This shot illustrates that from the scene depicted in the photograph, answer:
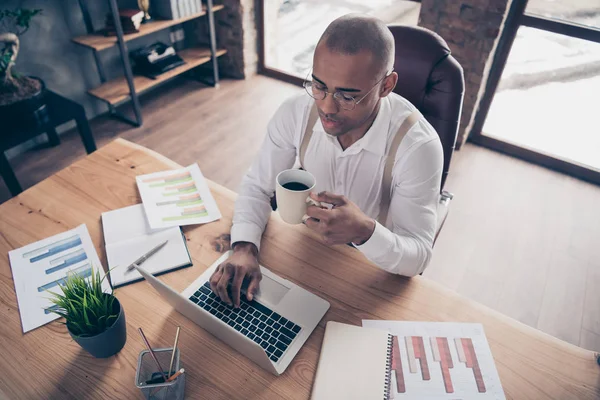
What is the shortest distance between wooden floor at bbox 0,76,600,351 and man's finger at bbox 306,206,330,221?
1.40m

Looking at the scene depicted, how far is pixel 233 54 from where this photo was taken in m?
3.75

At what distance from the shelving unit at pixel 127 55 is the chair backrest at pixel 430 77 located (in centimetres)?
210

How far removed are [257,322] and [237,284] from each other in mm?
102

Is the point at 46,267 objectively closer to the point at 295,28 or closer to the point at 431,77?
the point at 431,77

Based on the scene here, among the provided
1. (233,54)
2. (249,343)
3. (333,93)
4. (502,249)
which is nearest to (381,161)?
(333,93)

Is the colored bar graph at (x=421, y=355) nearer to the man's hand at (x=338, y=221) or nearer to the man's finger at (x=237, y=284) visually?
the man's hand at (x=338, y=221)

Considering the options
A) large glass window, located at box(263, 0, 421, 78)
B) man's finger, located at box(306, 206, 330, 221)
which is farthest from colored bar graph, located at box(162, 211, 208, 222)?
large glass window, located at box(263, 0, 421, 78)

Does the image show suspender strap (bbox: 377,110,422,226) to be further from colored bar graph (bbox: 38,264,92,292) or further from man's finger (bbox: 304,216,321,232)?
colored bar graph (bbox: 38,264,92,292)

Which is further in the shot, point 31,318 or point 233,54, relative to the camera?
point 233,54

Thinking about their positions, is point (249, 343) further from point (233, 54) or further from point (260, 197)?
point (233, 54)

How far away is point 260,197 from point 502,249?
65.3 inches

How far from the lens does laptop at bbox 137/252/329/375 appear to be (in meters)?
0.85

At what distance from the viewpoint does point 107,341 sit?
848 millimetres

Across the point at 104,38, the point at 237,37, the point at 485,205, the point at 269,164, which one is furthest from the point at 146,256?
the point at 237,37
